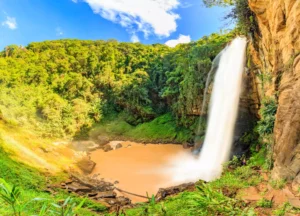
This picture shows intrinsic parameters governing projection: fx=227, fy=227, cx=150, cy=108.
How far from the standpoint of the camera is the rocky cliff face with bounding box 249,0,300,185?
16.8 ft

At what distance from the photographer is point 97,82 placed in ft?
80.0

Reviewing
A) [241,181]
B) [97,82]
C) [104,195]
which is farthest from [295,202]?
[97,82]

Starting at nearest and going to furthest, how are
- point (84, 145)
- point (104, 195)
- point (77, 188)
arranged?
point (104, 195) < point (77, 188) < point (84, 145)

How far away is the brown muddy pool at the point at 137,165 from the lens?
34.9 ft

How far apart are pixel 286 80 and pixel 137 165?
979 centimetres

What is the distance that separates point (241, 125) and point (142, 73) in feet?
46.9

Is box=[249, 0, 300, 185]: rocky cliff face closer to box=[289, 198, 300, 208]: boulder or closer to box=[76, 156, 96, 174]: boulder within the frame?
box=[289, 198, 300, 208]: boulder

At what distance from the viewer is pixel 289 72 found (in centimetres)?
583

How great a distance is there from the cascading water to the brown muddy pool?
966mm

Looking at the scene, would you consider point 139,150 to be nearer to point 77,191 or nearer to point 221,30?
point 77,191

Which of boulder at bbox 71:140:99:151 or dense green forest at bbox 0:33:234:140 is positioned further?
dense green forest at bbox 0:33:234:140

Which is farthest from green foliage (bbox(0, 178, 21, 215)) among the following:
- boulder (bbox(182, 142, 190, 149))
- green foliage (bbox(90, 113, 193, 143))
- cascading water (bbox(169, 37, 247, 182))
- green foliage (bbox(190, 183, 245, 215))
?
green foliage (bbox(90, 113, 193, 143))

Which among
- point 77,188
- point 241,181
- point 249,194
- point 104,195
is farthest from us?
point 77,188

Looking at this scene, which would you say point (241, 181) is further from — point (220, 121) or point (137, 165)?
point (137, 165)
